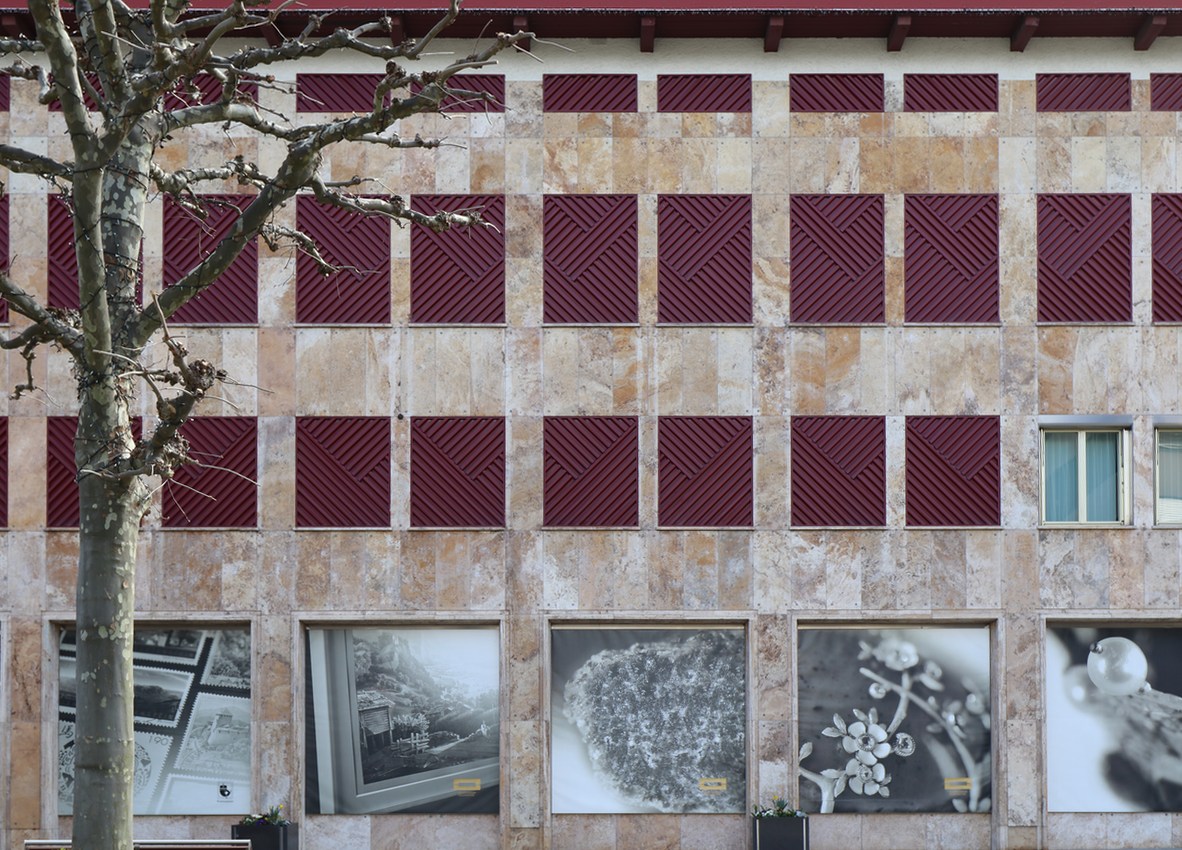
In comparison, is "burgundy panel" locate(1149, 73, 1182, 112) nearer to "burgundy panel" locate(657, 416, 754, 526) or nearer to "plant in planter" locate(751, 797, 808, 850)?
"burgundy panel" locate(657, 416, 754, 526)

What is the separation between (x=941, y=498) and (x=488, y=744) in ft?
27.1

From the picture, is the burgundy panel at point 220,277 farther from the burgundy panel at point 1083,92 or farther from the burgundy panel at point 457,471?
the burgundy panel at point 1083,92

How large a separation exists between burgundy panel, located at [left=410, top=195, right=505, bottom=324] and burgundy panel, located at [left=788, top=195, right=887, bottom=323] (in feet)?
15.7

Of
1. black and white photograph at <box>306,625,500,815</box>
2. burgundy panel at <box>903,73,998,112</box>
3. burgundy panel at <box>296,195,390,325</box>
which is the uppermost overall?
burgundy panel at <box>903,73,998,112</box>

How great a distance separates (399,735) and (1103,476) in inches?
478

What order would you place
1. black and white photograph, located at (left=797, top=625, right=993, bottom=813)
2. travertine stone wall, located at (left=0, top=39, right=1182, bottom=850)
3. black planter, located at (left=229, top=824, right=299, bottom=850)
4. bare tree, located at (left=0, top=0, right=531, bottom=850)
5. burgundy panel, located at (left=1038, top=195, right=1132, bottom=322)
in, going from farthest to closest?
burgundy panel, located at (left=1038, top=195, right=1132, bottom=322)
black and white photograph, located at (left=797, top=625, right=993, bottom=813)
travertine stone wall, located at (left=0, top=39, right=1182, bottom=850)
black planter, located at (left=229, top=824, right=299, bottom=850)
bare tree, located at (left=0, top=0, right=531, bottom=850)

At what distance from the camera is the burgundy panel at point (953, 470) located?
2247 cm

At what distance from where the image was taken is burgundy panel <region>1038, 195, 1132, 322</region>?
74.4 ft

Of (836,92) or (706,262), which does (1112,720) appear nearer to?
(706,262)

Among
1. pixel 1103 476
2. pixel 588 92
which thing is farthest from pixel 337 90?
pixel 1103 476

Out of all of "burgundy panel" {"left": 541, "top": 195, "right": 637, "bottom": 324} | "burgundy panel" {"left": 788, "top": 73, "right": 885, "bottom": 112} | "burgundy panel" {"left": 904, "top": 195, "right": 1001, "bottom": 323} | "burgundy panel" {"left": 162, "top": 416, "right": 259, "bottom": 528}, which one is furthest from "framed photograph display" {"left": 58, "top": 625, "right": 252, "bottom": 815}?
"burgundy panel" {"left": 788, "top": 73, "right": 885, "bottom": 112}

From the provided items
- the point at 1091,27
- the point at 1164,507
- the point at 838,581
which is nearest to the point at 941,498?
the point at 838,581

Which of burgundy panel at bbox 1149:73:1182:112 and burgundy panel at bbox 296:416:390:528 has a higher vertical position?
burgundy panel at bbox 1149:73:1182:112

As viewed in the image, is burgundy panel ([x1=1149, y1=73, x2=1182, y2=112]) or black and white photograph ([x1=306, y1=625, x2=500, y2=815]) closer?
Result: black and white photograph ([x1=306, y1=625, x2=500, y2=815])
